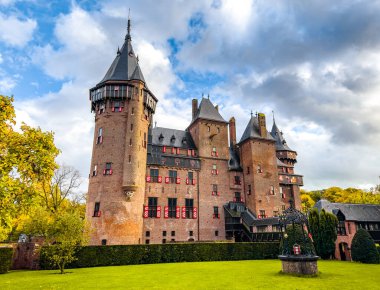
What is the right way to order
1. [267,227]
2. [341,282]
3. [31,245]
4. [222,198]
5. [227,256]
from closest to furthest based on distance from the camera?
[341,282], [31,245], [227,256], [267,227], [222,198]

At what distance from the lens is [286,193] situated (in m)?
44.9

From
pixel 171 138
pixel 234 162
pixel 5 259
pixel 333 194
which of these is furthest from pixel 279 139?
pixel 5 259

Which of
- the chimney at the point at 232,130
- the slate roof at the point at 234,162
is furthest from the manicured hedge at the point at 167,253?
the chimney at the point at 232,130

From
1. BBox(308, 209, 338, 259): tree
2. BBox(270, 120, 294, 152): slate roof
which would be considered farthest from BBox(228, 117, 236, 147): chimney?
BBox(308, 209, 338, 259): tree

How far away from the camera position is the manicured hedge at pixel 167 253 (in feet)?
74.0

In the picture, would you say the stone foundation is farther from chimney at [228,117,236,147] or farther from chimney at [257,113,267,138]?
chimney at [228,117,236,147]

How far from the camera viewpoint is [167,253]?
2508cm

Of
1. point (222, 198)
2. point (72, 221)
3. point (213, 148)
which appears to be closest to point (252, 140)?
point (213, 148)

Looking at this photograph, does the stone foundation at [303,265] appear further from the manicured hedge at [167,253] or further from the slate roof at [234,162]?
the slate roof at [234,162]

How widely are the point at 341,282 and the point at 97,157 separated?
27.3 metres

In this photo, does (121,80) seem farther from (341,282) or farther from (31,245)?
(341,282)

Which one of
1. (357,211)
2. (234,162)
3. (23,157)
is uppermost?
(234,162)

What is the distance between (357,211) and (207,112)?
2372 cm

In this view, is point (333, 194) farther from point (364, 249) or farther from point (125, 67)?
point (125, 67)
